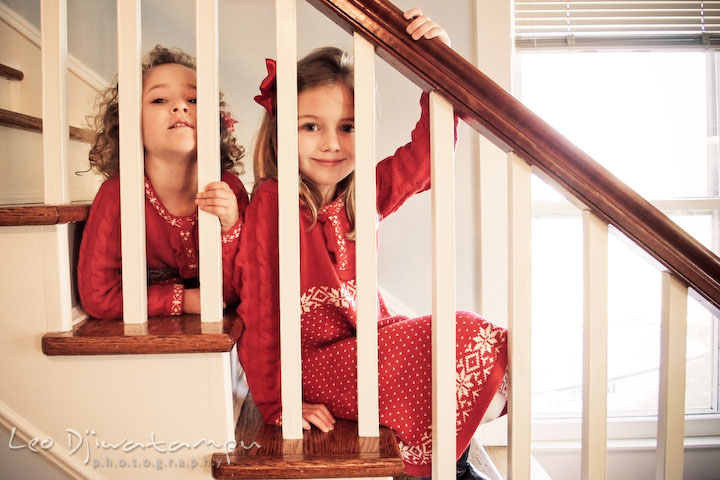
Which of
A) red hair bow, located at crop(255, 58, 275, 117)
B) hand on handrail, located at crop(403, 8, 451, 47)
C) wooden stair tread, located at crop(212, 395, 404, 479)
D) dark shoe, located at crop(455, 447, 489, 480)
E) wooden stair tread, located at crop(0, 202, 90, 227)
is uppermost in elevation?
hand on handrail, located at crop(403, 8, 451, 47)

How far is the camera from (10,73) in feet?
5.34

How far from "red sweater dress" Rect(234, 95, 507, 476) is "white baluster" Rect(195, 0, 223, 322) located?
78mm

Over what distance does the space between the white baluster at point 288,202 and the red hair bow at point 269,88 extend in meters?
0.14

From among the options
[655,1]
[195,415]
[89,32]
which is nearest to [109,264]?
[195,415]

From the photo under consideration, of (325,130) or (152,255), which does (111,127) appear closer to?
(152,255)

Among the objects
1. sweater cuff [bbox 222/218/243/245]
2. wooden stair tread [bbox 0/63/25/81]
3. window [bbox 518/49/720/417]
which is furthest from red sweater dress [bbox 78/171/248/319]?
window [bbox 518/49/720/417]

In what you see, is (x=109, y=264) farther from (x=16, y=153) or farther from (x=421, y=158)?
(x=16, y=153)

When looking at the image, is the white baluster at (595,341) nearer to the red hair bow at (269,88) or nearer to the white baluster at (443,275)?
the white baluster at (443,275)

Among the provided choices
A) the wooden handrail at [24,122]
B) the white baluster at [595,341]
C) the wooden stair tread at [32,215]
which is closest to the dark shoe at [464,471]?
the white baluster at [595,341]

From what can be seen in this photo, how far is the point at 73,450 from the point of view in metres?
0.85

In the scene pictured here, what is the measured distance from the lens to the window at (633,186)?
2242 mm

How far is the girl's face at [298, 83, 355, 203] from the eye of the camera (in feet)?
3.39

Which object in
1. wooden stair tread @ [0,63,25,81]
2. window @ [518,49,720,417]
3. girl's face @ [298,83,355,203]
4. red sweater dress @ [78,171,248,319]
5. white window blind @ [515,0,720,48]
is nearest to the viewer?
red sweater dress @ [78,171,248,319]

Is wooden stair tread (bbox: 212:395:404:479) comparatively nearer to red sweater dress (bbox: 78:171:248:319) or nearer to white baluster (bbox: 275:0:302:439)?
white baluster (bbox: 275:0:302:439)
